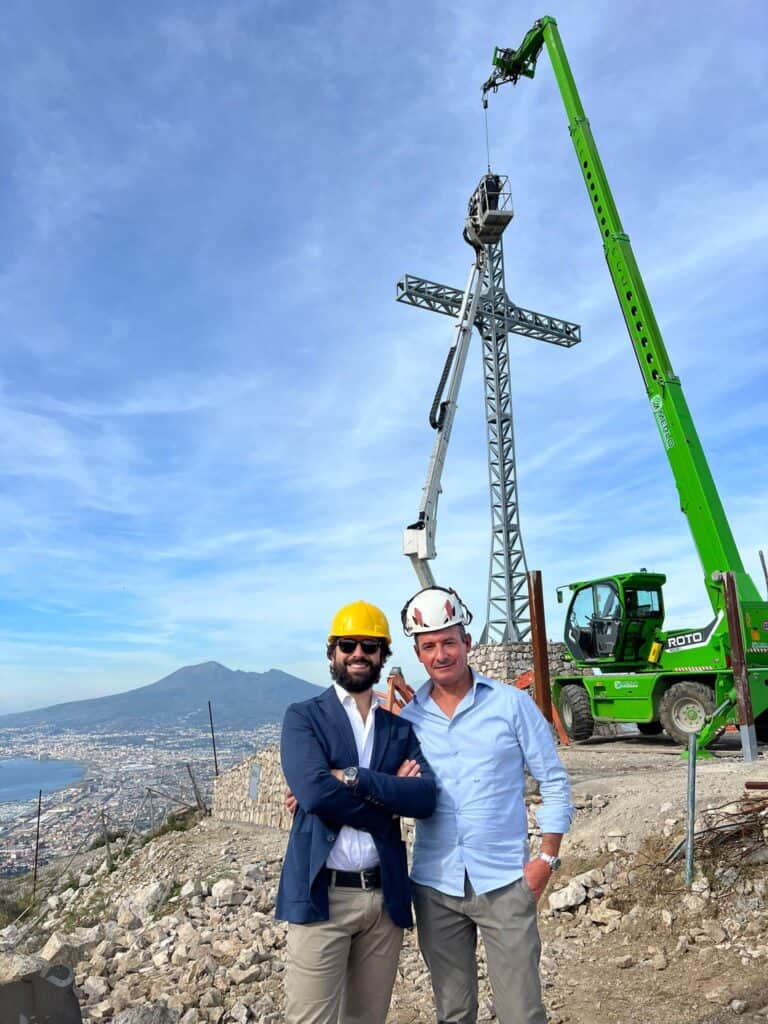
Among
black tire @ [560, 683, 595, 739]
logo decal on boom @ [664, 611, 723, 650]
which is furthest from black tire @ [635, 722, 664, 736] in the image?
logo decal on boom @ [664, 611, 723, 650]

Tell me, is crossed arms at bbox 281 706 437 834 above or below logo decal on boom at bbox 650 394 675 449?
below

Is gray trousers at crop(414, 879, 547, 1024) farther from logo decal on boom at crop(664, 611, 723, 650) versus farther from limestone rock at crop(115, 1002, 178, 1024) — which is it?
logo decal on boom at crop(664, 611, 723, 650)

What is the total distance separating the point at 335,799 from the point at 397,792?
21cm

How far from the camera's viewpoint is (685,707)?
12.2m

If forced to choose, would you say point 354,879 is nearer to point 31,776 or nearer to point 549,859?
point 549,859

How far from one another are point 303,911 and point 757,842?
15.6ft

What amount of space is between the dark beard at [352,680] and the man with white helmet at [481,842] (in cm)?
21

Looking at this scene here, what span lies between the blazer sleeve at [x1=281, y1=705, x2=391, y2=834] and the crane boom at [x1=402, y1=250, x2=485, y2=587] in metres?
12.6

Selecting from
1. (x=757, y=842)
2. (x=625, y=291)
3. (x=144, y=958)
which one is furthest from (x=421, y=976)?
(x=625, y=291)

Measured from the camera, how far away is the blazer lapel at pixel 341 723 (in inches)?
109

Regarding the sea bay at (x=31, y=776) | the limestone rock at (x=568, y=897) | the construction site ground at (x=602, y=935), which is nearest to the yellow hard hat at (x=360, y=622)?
the construction site ground at (x=602, y=935)

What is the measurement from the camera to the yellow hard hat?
9.58ft

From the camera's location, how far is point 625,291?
44.3ft

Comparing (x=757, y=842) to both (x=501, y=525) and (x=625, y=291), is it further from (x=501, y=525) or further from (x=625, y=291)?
(x=501, y=525)
